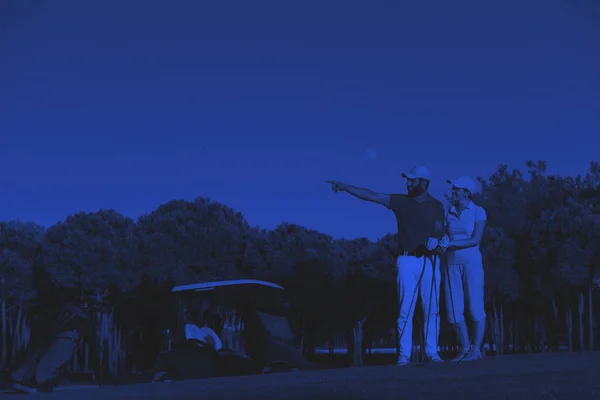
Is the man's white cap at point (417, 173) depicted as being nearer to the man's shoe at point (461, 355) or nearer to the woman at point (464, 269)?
the woman at point (464, 269)

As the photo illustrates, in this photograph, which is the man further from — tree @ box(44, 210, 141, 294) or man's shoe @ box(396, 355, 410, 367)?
tree @ box(44, 210, 141, 294)

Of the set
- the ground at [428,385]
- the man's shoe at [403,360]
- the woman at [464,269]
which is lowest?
the ground at [428,385]

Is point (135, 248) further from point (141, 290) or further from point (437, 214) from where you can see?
point (437, 214)

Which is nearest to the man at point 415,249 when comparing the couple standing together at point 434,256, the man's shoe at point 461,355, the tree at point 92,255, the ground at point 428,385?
the couple standing together at point 434,256

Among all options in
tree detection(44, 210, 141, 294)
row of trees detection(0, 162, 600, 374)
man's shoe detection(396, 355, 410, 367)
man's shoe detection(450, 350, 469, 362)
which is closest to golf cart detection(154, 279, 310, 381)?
man's shoe detection(450, 350, 469, 362)

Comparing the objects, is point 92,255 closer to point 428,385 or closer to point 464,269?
point 464,269

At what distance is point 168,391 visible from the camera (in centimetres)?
848

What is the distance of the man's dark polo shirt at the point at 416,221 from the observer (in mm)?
10906

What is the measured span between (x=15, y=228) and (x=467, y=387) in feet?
179

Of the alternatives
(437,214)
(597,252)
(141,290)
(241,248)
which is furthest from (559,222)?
(437,214)

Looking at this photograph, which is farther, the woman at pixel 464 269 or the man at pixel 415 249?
the woman at pixel 464 269

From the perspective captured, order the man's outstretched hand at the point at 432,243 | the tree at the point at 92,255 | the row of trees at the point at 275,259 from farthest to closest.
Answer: the tree at the point at 92,255, the row of trees at the point at 275,259, the man's outstretched hand at the point at 432,243

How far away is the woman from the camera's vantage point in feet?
37.0

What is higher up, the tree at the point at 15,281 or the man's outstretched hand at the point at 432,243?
the tree at the point at 15,281
